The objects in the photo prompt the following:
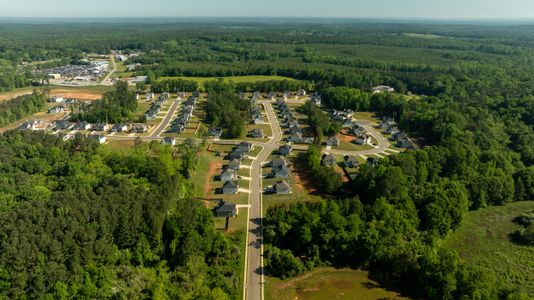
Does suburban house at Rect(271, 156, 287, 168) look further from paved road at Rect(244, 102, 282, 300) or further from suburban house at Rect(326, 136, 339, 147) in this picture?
suburban house at Rect(326, 136, 339, 147)

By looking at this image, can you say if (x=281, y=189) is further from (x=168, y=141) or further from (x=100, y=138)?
(x=100, y=138)

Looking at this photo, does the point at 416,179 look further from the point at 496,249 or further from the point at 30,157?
the point at 30,157

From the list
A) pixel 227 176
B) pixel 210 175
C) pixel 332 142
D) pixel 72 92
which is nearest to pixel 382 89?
pixel 332 142

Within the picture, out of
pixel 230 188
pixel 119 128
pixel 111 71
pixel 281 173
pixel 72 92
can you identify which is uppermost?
pixel 111 71

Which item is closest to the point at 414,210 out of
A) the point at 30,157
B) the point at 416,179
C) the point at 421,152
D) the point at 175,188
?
the point at 416,179

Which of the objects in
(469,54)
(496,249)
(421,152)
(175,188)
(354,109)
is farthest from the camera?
(469,54)
